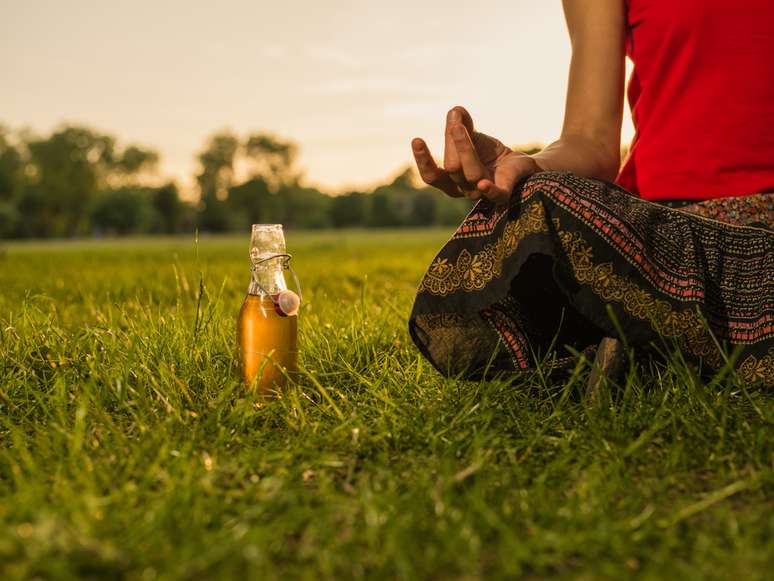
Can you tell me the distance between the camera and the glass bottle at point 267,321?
232cm

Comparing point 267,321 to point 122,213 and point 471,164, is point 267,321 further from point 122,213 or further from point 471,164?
point 122,213

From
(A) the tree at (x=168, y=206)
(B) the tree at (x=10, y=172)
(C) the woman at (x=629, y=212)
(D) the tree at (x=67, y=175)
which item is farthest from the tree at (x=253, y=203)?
(C) the woman at (x=629, y=212)

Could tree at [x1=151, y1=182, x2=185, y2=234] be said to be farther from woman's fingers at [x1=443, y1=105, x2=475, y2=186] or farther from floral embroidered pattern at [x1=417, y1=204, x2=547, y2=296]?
woman's fingers at [x1=443, y1=105, x2=475, y2=186]

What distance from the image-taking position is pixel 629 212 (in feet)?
6.87

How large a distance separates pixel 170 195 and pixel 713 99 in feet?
311

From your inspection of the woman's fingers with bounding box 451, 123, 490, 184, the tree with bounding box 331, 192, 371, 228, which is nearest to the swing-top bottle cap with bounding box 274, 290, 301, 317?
the woman's fingers with bounding box 451, 123, 490, 184

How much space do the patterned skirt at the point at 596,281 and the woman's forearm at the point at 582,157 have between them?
0.22 meters

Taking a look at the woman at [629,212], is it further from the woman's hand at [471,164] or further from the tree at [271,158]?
the tree at [271,158]

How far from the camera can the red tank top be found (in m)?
2.41

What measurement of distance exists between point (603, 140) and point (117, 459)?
71.2 inches

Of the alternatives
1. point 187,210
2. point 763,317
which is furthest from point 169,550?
point 187,210

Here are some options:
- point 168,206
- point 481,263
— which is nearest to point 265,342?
point 481,263

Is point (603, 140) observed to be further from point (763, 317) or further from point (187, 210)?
point (187, 210)

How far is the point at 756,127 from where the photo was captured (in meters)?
2.40
